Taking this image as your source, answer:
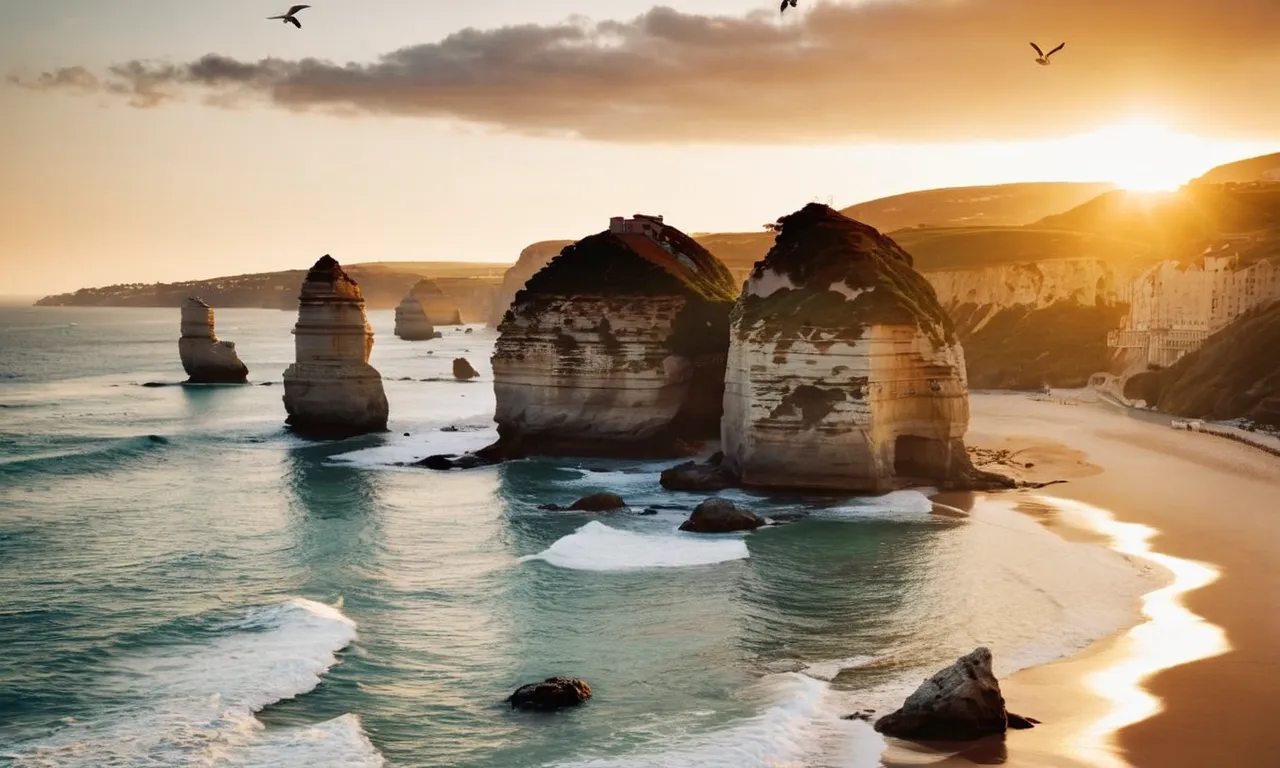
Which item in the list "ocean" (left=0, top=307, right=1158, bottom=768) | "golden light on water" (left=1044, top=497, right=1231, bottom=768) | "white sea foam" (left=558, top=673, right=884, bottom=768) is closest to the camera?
"white sea foam" (left=558, top=673, right=884, bottom=768)

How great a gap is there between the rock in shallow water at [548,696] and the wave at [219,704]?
2555mm

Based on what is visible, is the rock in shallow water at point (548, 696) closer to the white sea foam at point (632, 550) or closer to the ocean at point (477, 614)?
the ocean at point (477, 614)

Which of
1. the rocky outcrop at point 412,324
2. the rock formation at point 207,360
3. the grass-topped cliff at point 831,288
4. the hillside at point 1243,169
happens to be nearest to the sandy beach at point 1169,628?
the grass-topped cliff at point 831,288

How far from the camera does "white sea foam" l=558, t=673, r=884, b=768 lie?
51.7ft

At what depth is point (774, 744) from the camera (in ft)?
53.3

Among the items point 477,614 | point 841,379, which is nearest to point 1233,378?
point 841,379

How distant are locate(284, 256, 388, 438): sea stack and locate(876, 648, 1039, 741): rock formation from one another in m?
41.7

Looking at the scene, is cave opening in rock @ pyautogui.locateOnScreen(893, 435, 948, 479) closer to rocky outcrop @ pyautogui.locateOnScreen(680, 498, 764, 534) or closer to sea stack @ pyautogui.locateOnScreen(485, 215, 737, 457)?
rocky outcrop @ pyautogui.locateOnScreen(680, 498, 764, 534)

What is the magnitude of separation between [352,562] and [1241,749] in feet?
65.5

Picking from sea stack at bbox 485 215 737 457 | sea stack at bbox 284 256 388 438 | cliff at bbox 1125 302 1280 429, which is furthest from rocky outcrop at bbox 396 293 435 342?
cliff at bbox 1125 302 1280 429

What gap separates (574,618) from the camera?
920 inches

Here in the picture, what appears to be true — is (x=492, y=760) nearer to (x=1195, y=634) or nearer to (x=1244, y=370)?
(x=1195, y=634)

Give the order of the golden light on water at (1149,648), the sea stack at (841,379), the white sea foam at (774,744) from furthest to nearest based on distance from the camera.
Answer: the sea stack at (841,379) < the golden light on water at (1149,648) < the white sea foam at (774,744)

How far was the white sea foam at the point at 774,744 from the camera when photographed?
51.7 feet
